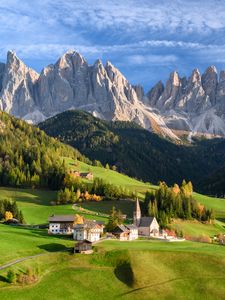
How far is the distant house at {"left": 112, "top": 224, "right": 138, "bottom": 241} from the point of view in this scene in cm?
12769

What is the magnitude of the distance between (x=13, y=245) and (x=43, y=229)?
42.1 meters

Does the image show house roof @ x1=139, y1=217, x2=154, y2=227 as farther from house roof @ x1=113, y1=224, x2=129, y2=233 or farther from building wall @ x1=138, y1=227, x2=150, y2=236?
house roof @ x1=113, y1=224, x2=129, y2=233

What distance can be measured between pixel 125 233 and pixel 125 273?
36532mm

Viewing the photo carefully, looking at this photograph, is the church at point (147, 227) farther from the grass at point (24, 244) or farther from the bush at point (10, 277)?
the bush at point (10, 277)

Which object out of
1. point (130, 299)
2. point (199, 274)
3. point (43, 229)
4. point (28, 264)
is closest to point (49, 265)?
point (28, 264)

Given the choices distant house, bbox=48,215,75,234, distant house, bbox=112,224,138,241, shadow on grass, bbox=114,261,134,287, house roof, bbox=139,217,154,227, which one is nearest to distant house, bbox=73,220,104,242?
distant house, bbox=112,224,138,241

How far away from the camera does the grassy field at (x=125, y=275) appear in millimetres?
83438

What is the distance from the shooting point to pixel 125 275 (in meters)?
91.9

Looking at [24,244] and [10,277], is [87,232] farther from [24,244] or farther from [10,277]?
[10,277]

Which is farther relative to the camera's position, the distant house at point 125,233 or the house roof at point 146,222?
the house roof at point 146,222

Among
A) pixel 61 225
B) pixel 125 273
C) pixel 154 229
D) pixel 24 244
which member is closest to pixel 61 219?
pixel 61 225

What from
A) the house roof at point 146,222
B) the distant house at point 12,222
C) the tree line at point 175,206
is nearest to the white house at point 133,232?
the house roof at point 146,222

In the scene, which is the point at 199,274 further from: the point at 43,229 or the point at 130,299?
the point at 43,229

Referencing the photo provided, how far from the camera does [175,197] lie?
604 feet
